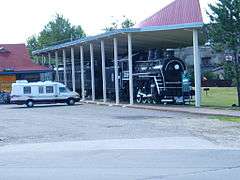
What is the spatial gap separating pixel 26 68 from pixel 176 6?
26.5m

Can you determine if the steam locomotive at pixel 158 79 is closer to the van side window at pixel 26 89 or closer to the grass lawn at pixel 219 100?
the grass lawn at pixel 219 100

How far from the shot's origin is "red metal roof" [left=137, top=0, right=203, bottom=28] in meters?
38.7

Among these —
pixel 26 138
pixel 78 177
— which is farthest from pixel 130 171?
pixel 26 138

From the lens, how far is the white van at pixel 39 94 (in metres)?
44.8

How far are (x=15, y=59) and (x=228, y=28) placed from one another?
38.4m

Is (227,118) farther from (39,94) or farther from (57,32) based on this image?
(57,32)

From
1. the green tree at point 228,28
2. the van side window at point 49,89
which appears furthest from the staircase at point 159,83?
the van side window at point 49,89

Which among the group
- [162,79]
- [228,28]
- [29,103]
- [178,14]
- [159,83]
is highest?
[178,14]

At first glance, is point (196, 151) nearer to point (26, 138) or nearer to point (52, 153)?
point (52, 153)

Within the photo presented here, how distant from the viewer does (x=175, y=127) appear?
22156 mm

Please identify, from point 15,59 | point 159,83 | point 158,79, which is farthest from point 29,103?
point 15,59

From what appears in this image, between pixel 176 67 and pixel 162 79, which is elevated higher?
pixel 176 67

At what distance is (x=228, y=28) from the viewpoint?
32.1 meters

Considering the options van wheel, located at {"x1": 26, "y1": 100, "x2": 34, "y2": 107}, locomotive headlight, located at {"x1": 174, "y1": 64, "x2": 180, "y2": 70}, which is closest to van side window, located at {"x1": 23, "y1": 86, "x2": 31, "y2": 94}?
van wheel, located at {"x1": 26, "y1": 100, "x2": 34, "y2": 107}
